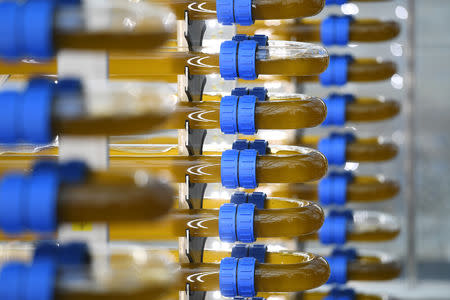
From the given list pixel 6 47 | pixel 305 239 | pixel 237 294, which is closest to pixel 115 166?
pixel 6 47

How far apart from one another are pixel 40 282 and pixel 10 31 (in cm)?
36

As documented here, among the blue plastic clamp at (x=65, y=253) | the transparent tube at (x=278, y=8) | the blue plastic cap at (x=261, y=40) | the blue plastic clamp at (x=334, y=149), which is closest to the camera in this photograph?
the blue plastic clamp at (x=65, y=253)

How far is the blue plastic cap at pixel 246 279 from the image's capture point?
202 centimetres

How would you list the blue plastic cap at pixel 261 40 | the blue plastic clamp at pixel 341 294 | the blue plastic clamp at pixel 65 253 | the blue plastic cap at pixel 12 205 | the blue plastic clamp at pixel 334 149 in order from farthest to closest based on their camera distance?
the blue plastic clamp at pixel 334 149, the blue plastic clamp at pixel 341 294, the blue plastic cap at pixel 261 40, the blue plastic clamp at pixel 65 253, the blue plastic cap at pixel 12 205

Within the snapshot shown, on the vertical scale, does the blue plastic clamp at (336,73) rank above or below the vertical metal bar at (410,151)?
above

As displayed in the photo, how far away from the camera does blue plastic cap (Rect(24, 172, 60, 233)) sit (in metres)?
1.13

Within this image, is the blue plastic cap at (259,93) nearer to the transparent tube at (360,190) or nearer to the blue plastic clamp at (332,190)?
the transparent tube at (360,190)

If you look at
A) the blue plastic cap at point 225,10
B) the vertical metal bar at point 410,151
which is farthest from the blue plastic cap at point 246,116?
the vertical metal bar at point 410,151

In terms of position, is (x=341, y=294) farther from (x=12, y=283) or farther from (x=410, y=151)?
(x=410, y=151)

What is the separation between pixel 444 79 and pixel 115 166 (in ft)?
14.7

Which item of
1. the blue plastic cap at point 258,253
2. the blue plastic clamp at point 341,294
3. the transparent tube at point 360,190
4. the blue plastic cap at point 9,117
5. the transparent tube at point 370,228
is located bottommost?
the blue plastic clamp at point 341,294

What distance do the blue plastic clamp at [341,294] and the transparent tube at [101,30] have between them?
2.02 metres

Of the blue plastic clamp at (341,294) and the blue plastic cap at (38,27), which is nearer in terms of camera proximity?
the blue plastic cap at (38,27)

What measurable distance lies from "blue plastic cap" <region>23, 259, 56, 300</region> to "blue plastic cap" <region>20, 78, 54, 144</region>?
186 millimetres
